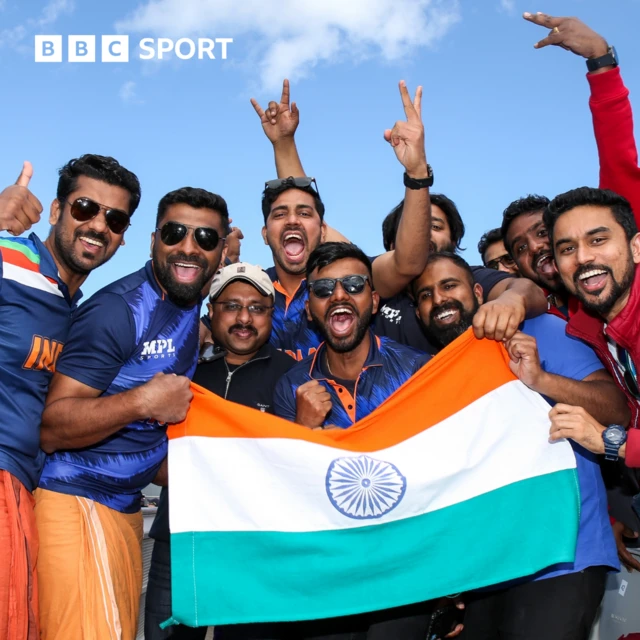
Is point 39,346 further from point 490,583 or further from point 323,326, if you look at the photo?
point 490,583

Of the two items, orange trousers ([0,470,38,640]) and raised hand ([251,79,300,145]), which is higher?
raised hand ([251,79,300,145])

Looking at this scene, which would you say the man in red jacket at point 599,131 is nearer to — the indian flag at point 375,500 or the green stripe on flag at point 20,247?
the indian flag at point 375,500

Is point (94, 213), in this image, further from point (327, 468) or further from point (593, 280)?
point (593, 280)

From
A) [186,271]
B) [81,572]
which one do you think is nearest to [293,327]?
[186,271]

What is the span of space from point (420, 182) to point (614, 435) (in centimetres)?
238

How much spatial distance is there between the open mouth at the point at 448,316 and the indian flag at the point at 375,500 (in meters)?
0.48

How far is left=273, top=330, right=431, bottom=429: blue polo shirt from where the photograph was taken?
15.5 ft

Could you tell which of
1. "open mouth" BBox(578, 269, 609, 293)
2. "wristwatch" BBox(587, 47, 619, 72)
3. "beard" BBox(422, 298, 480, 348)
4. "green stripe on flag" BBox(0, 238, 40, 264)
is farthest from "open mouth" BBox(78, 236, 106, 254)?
"wristwatch" BBox(587, 47, 619, 72)

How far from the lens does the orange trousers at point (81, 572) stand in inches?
163

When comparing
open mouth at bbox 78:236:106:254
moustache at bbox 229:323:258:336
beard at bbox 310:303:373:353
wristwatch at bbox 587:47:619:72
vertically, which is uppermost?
wristwatch at bbox 587:47:619:72

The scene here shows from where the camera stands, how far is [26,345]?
4.12 metres

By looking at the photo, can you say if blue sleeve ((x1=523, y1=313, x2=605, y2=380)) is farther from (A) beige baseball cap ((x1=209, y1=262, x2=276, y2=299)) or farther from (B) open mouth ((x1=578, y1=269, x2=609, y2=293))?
(A) beige baseball cap ((x1=209, y1=262, x2=276, y2=299))

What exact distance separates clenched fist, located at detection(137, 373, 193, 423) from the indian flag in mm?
239

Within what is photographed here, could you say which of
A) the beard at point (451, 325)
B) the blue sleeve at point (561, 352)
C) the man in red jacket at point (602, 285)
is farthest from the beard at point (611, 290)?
the beard at point (451, 325)
